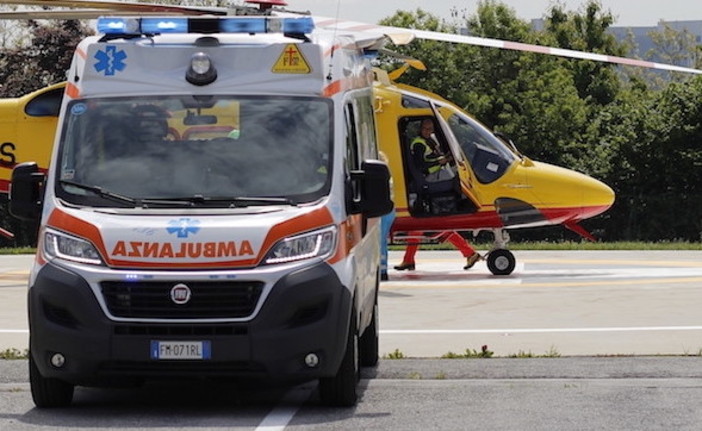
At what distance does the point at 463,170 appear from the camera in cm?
2094

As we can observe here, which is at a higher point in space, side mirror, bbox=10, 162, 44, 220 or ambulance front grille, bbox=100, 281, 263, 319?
side mirror, bbox=10, 162, 44, 220

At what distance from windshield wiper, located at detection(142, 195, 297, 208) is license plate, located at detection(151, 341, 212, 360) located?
2.92 ft

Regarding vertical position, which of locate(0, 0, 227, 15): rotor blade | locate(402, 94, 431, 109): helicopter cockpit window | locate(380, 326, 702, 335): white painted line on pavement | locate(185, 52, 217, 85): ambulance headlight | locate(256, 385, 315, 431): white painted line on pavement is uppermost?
locate(185, 52, 217, 85): ambulance headlight

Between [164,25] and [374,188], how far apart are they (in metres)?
1.75

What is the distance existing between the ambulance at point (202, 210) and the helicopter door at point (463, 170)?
32.1 feet

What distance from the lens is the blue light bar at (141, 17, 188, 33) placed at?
1032 centimetres

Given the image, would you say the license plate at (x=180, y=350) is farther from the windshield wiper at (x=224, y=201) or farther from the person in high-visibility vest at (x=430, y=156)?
the person in high-visibility vest at (x=430, y=156)

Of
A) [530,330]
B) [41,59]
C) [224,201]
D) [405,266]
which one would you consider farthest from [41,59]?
[224,201]

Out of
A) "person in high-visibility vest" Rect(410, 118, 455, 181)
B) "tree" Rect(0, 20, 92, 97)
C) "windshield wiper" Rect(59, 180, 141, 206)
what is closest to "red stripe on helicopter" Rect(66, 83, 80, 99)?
"windshield wiper" Rect(59, 180, 141, 206)

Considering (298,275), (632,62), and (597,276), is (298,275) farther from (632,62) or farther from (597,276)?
(597,276)

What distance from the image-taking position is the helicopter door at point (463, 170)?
67.5 feet

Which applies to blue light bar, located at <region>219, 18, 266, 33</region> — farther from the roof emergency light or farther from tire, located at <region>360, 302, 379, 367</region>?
tire, located at <region>360, 302, 379, 367</region>

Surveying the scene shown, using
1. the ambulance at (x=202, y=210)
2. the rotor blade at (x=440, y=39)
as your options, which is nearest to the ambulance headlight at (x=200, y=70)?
the ambulance at (x=202, y=210)

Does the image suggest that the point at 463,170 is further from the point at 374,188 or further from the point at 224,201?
the point at 224,201
